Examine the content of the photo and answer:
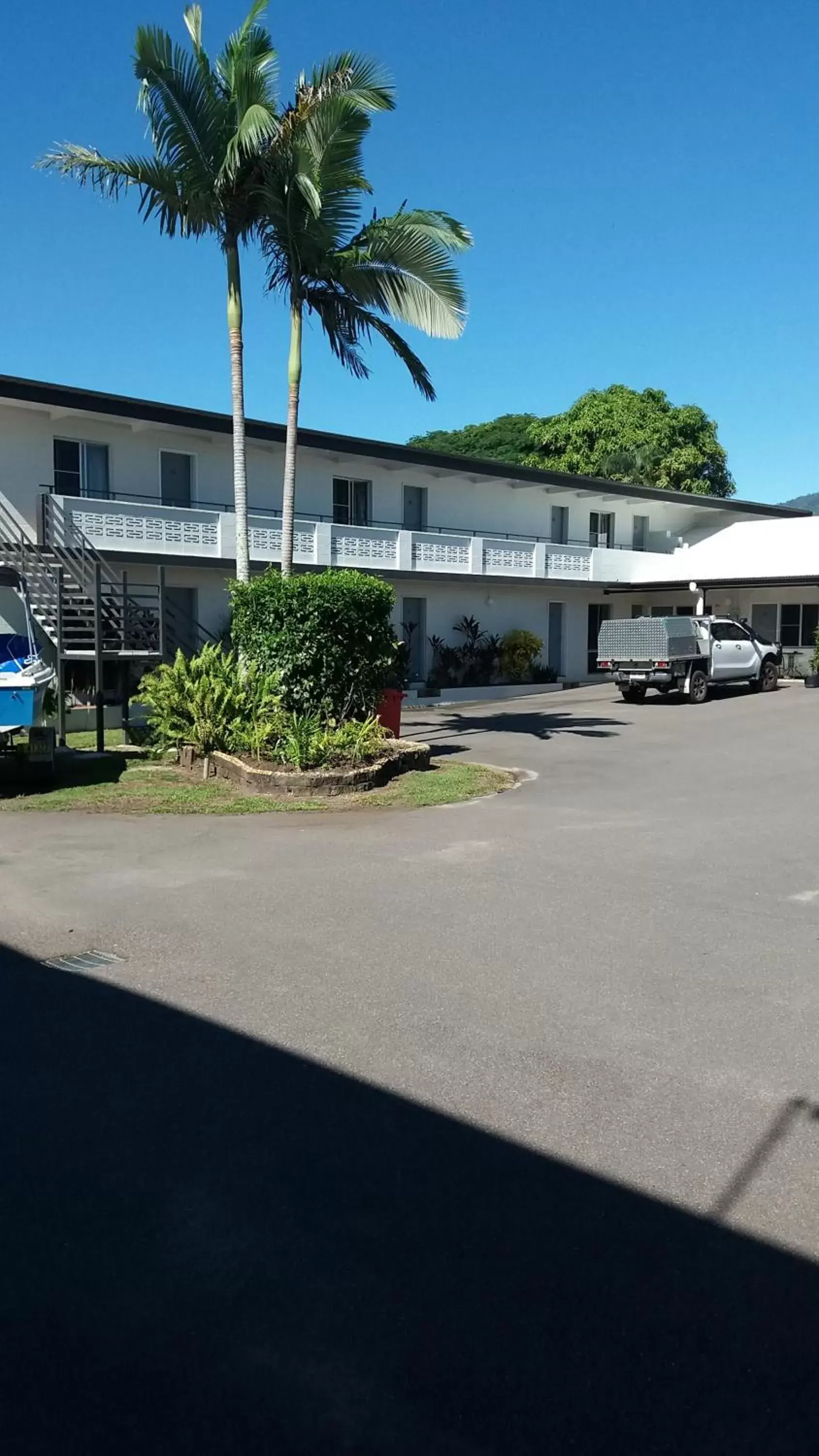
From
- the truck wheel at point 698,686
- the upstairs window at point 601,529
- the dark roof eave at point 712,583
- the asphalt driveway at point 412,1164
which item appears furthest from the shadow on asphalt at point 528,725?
the upstairs window at point 601,529

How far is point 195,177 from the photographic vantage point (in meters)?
15.4

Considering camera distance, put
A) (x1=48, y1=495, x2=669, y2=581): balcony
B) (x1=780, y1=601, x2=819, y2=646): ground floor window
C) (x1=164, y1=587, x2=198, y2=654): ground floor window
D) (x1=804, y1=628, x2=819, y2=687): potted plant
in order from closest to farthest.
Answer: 1. (x1=48, y1=495, x2=669, y2=581): balcony
2. (x1=164, y1=587, x2=198, y2=654): ground floor window
3. (x1=804, y1=628, x2=819, y2=687): potted plant
4. (x1=780, y1=601, x2=819, y2=646): ground floor window

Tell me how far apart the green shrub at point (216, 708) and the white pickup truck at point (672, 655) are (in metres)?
13.6

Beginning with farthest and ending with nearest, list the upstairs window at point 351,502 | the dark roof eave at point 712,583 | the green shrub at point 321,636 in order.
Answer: the dark roof eave at point 712,583 < the upstairs window at point 351,502 < the green shrub at point 321,636

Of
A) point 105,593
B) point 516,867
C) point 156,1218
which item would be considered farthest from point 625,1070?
point 105,593

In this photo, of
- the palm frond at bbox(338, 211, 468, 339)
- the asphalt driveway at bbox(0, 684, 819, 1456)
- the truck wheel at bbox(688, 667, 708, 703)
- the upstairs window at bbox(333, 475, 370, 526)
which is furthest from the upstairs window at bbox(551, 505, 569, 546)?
the asphalt driveway at bbox(0, 684, 819, 1456)

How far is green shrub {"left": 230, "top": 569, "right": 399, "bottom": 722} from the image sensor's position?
1384cm

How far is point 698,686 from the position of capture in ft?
88.5

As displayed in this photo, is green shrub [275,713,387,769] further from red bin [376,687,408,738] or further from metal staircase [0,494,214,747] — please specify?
metal staircase [0,494,214,747]

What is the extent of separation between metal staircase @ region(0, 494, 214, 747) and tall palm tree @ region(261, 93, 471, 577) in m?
3.05

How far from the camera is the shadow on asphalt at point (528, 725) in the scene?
20312 millimetres

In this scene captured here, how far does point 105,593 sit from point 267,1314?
1592cm

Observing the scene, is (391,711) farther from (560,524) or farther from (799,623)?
(799,623)

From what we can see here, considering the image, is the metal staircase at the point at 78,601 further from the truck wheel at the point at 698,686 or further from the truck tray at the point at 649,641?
the truck wheel at the point at 698,686
